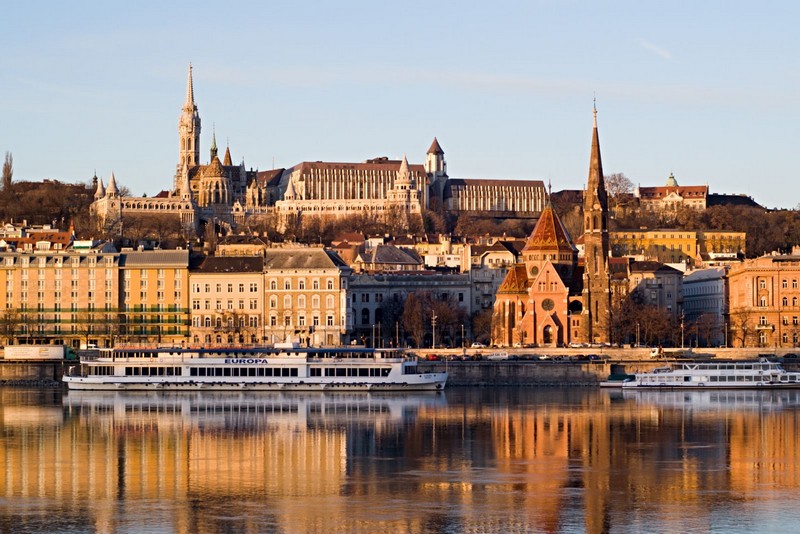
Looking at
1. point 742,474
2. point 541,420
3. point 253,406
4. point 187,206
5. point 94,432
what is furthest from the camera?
point 187,206

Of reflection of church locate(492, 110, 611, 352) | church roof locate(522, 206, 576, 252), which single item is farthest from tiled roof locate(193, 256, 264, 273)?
church roof locate(522, 206, 576, 252)

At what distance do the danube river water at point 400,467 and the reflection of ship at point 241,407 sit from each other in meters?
0.19

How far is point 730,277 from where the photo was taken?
389 ft

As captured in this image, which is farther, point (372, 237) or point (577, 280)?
point (372, 237)

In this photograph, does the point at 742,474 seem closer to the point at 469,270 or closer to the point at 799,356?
the point at 799,356

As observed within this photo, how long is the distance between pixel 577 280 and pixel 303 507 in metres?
76.3

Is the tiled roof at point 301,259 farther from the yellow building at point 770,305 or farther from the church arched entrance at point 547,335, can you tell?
the yellow building at point 770,305

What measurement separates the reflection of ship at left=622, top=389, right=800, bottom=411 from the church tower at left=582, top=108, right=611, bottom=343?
78.3 ft

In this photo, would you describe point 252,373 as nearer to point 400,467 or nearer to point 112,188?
point 400,467

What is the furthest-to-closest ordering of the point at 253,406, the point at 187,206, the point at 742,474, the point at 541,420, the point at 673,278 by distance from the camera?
the point at 187,206 → the point at 673,278 → the point at 253,406 → the point at 541,420 → the point at 742,474

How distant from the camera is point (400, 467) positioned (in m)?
49.8

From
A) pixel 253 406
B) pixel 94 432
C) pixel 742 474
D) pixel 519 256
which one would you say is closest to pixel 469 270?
pixel 519 256

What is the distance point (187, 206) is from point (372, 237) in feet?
114

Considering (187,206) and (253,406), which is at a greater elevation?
(187,206)
